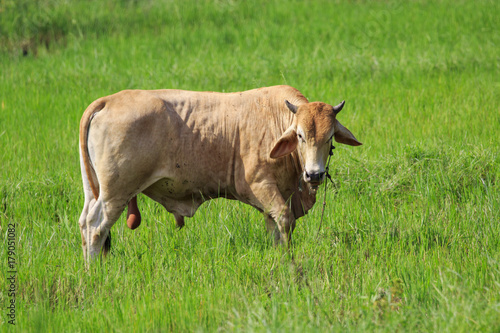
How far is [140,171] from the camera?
4.60 m

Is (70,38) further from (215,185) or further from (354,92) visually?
(215,185)

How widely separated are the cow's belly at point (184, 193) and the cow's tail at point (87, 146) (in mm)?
414

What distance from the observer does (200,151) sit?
15.7 ft

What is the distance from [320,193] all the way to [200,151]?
160 cm

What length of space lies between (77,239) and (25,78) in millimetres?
5480

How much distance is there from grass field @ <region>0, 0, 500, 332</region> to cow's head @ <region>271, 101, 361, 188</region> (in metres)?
0.63

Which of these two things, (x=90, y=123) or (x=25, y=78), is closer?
(x=90, y=123)

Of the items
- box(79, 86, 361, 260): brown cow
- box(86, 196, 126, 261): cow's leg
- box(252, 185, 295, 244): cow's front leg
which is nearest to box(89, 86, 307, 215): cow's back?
box(79, 86, 361, 260): brown cow

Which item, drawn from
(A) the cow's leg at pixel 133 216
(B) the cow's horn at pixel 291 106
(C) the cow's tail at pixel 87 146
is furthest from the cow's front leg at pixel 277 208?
(C) the cow's tail at pixel 87 146

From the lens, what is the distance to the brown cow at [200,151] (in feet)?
15.0

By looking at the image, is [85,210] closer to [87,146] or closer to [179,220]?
[87,146]

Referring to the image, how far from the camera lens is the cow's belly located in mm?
4797

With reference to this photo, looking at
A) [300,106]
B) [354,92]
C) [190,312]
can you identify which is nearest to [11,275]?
[190,312]

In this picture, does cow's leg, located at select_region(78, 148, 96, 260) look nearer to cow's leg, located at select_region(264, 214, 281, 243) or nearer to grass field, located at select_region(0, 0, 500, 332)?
grass field, located at select_region(0, 0, 500, 332)
